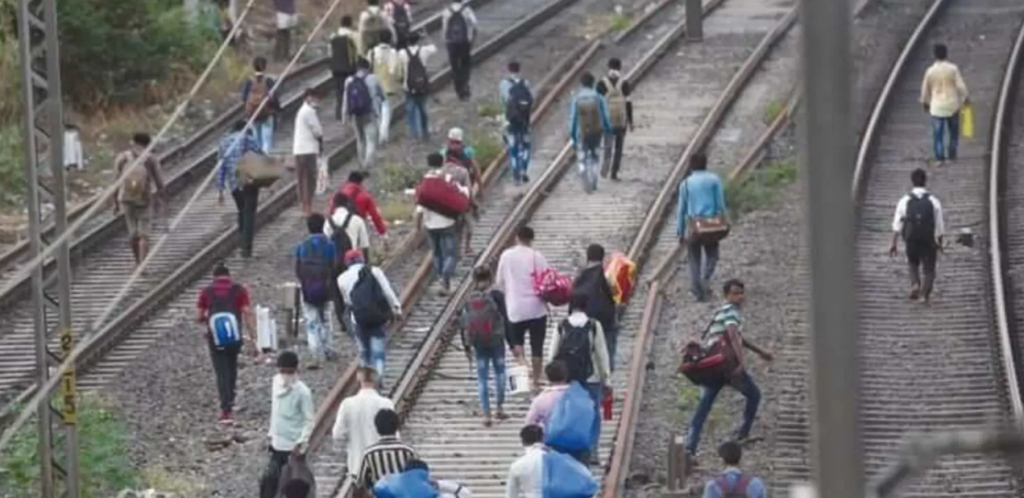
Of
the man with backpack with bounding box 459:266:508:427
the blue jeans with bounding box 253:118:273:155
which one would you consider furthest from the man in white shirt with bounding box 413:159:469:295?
the blue jeans with bounding box 253:118:273:155

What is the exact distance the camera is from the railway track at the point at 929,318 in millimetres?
18500

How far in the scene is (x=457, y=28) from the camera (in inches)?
1225

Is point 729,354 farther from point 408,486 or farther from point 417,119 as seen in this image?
point 417,119

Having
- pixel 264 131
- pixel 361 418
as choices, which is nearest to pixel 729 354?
pixel 361 418

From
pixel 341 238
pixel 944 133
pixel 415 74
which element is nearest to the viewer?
pixel 341 238

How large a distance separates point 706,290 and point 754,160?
5940mm

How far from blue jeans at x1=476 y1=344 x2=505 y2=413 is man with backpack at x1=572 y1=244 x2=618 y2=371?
657 millimetres

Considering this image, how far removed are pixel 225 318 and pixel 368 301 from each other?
1.04 meters

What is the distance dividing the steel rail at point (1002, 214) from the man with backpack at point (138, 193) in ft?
23.4

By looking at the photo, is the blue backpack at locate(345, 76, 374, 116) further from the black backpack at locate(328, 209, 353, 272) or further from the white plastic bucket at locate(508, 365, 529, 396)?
the white plastic bucket at locate(508, 365, 529, 396)

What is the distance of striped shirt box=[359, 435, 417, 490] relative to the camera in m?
14.1

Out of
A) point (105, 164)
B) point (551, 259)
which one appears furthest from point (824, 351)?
point (105, 164)

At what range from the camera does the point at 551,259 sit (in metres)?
23.7

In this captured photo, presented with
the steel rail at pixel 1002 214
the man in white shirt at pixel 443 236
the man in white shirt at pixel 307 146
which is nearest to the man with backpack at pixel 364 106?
the man in white shirt at pixel 307 146
